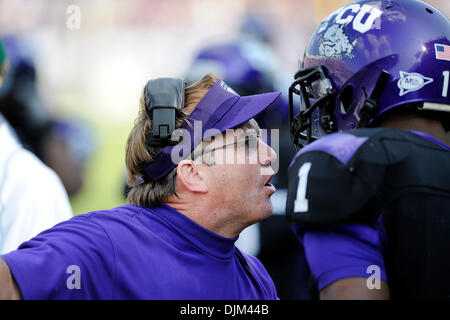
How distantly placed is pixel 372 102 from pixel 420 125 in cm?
14

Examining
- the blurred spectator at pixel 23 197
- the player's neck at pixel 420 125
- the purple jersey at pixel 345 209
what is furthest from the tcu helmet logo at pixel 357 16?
the blurred spectator at pixel 23 197

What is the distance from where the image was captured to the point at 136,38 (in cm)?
598

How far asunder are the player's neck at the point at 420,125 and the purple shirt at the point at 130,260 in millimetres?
697

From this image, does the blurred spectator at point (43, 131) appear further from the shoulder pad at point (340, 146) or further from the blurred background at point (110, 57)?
the shoulder pad at point (340, 146)

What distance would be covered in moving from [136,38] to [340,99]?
4.53 m

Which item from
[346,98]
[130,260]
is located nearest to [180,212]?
[130,260]

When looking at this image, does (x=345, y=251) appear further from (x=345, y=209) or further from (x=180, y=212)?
(x=180, y=212)

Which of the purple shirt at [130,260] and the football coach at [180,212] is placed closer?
the purple shirt at [130,260]

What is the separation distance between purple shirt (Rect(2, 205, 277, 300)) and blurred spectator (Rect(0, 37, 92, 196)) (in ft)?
11.6

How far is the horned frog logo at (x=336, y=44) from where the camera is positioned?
1.73m

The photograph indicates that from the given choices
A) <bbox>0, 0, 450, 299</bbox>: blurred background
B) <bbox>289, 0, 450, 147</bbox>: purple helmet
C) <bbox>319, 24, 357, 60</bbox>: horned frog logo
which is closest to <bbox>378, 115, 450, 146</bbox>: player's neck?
<bbox>289, 0, 450, 147</bbox>: purple helmet

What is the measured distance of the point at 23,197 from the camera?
2.97 metres
